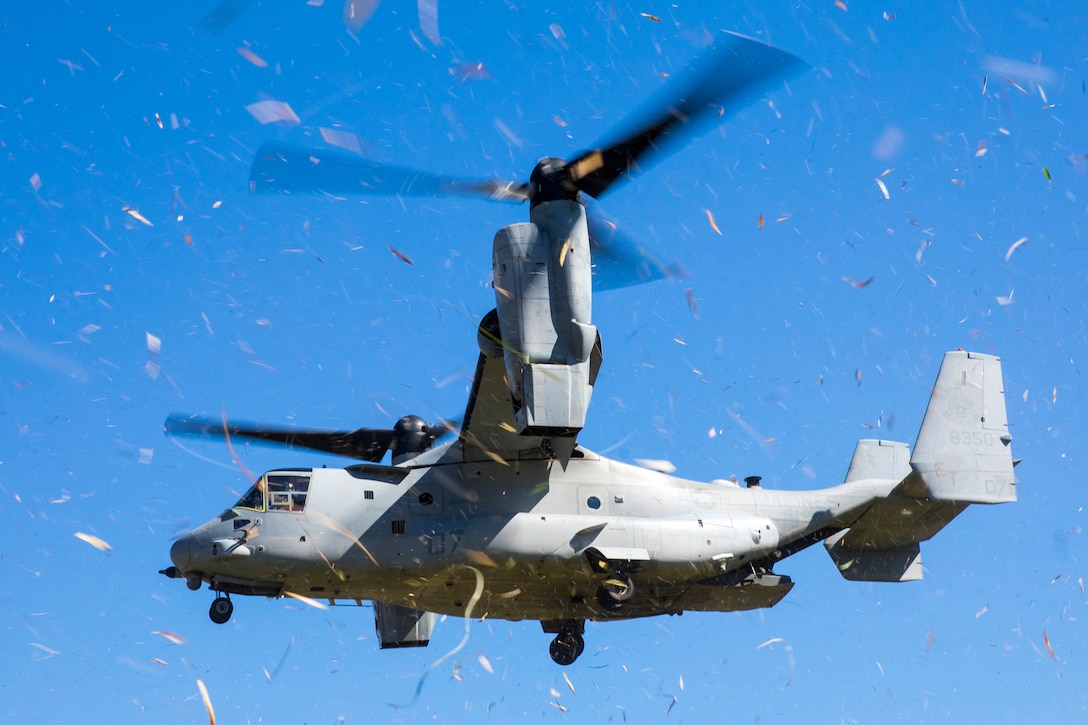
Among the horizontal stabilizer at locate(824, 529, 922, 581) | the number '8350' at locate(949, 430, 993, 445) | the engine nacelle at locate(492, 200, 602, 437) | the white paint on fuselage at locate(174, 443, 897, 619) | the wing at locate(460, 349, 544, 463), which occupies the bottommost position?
the horizontal stabilizer at locate(824, 529, 922, 581)

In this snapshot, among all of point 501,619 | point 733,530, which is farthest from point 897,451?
point 501,619

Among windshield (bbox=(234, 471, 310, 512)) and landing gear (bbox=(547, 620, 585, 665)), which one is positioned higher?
windshield (bbox=(234, 471, 310, 512))

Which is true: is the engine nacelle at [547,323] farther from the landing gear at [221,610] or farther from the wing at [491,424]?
the landing gear at [221,610]

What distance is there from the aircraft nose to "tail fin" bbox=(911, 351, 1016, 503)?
11.9 metres

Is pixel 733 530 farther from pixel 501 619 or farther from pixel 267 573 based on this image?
pixel 267 573

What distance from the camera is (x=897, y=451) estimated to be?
83.5 feet

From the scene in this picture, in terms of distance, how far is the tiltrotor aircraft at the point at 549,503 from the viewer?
18969 millimetres

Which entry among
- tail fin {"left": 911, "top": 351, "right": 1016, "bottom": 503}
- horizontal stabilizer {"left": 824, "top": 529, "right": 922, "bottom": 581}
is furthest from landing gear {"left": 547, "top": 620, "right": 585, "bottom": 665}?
tail fin {"left": 911, "top": 351, "right": 1016, "bottom": 503}

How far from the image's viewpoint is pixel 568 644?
22.9 metres

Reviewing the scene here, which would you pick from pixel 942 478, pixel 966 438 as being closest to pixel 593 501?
pixel 942 478

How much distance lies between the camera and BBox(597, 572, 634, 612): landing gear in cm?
2134

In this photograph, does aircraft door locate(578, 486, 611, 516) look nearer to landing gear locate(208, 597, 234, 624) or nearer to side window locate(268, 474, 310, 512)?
side window locate(268, 474, 310, 512)

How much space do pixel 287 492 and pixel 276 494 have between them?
0.55 ft

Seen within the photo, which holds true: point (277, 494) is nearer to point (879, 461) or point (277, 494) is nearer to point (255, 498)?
point (255, 498)
